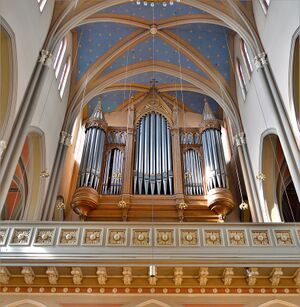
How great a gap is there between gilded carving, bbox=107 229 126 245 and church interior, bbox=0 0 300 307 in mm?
34

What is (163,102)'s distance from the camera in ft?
55.4

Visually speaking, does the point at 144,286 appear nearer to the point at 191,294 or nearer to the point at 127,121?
the point at 191,294

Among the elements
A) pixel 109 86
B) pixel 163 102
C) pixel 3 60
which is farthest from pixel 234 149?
pixel 3 60

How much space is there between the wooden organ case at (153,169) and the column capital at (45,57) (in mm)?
3975

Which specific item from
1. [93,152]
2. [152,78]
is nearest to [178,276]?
[93,152]

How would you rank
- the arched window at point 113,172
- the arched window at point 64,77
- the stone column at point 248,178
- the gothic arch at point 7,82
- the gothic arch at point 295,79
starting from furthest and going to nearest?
the arched window at point 64,77 → the arched window at point 113,172 → the stone column at point 248,178 → the gothic arch at point 295,79 → the gothic arch at point 7,82

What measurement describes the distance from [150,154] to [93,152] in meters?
2.21

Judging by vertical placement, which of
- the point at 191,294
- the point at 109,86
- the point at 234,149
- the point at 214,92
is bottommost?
the point at 191,294

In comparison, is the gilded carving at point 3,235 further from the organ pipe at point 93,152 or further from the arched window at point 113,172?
the arched window at point 113,172

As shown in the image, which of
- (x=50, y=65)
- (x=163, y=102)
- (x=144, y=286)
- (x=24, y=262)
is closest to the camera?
(x=24, y=262)

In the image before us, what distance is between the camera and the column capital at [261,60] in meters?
11.8

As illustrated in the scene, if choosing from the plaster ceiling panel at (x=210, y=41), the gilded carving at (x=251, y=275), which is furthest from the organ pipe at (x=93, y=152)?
the gilded carving at (x=251, y=275)

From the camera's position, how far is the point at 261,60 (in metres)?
11.9

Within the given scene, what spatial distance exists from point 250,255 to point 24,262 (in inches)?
199
